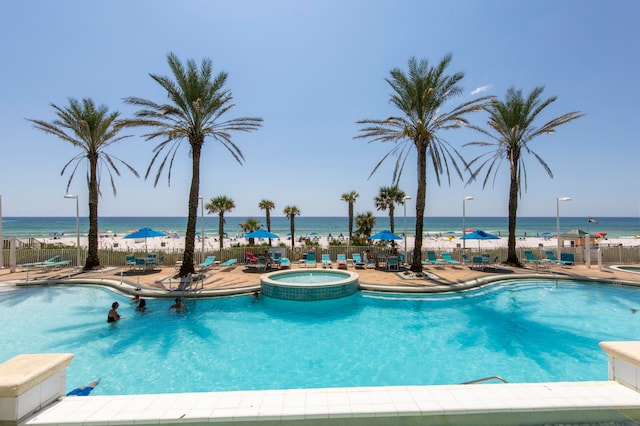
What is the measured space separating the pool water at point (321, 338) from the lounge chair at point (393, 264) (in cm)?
503

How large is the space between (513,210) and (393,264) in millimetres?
9944

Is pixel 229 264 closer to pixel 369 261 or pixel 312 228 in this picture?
pixel 369 261

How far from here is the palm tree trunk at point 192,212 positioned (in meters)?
16.5

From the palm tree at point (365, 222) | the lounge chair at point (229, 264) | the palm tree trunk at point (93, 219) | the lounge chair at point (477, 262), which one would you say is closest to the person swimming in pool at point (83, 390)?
the lounge chair at point (229, 264)

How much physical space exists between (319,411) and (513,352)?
289 inches

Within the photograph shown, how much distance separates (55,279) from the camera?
1598cm

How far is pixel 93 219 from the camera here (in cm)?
1955

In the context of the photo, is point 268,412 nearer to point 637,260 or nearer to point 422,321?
point 422,321

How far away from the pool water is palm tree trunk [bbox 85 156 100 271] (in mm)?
5165

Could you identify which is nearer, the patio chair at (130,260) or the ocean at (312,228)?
the patio chair at (130,260)

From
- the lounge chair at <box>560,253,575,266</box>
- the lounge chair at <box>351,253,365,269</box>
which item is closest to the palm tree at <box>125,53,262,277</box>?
the lounge chair at <box>351,253,365,269</box>

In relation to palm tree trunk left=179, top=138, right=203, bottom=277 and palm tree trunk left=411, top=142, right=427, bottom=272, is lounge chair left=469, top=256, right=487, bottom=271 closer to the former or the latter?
palm tree trunk left=411, top=142, right=427, bottom=272

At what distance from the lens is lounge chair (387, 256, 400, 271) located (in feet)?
60.0

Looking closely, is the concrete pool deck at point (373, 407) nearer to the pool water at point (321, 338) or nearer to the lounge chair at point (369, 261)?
the pool water at point (321, 338)
